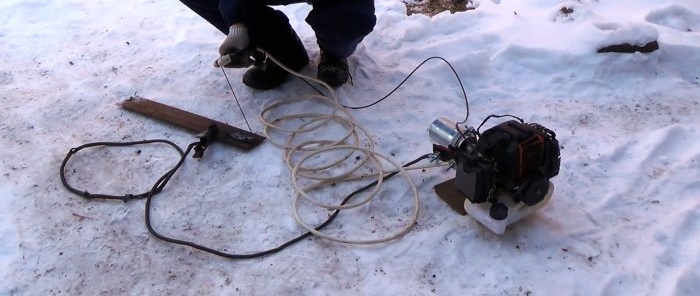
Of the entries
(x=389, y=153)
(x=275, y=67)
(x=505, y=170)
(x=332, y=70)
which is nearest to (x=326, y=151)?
(x=389, y=153)

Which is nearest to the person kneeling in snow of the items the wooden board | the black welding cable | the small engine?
the wooden board

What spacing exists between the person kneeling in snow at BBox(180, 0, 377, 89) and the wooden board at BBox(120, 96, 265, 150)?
0.74ft

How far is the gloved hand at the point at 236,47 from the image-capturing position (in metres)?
1.90

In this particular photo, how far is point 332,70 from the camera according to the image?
6.95 feet

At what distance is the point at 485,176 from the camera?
137cm

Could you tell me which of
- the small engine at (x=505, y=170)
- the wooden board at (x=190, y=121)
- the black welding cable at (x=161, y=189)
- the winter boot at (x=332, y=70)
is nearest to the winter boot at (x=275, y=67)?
the winter boot at (x=332, y=70)

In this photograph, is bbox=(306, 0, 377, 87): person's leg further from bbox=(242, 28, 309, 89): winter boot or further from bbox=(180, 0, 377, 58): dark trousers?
bbox=(242, 28, 309, 89): winter boot

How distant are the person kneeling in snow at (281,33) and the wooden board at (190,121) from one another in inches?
8.8

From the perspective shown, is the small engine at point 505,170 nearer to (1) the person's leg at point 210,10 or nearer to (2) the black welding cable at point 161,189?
(2) the black welding cable at point 161,189

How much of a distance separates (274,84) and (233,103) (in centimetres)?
17

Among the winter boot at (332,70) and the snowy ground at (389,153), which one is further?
the winter boot at (332,70)

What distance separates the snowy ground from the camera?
1416mm

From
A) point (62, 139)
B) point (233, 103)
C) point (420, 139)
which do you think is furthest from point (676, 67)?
point (62, 139)

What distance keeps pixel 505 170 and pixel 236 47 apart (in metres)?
1.00
